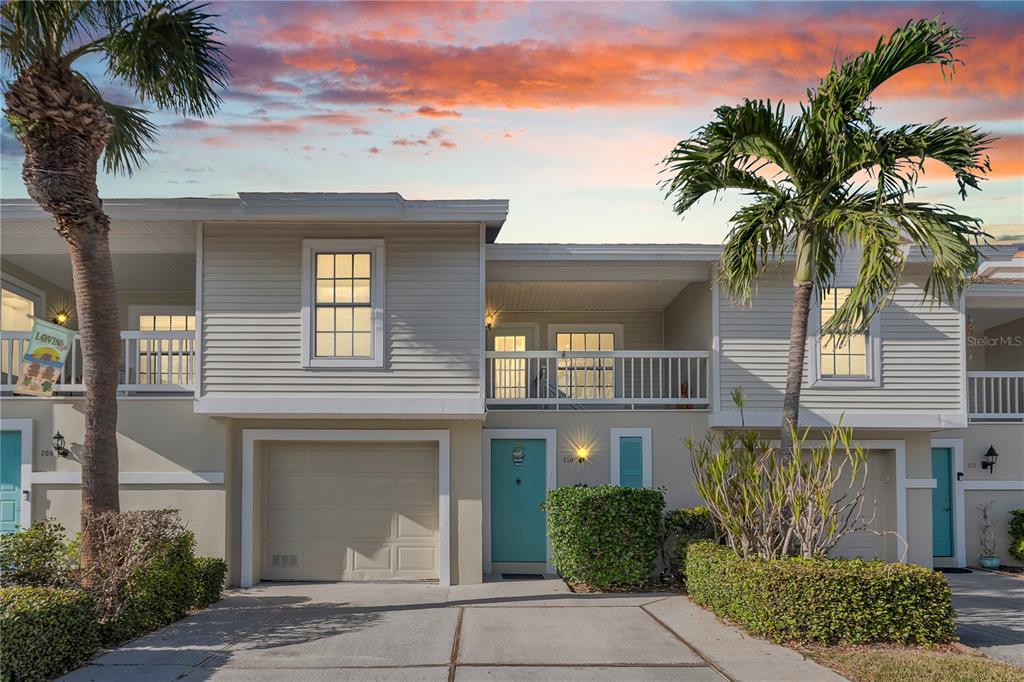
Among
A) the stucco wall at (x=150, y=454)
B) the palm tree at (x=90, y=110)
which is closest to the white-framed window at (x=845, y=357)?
the stucco wall at (x=150, y=454)

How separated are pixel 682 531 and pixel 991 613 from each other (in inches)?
157

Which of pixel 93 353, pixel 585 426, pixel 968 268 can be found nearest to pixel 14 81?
pixel 93 353

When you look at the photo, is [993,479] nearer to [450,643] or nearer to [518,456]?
[518,456]

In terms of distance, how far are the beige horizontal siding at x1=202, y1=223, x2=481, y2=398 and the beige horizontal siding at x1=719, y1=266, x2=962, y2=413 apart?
4.38m

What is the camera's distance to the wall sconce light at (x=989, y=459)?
15.6 meters

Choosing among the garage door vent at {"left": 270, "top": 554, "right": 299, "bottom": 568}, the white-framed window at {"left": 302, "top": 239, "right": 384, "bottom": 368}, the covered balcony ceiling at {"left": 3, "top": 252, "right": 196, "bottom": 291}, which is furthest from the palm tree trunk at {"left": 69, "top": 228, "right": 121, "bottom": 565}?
the garage door vent at {"left": 270, "top": 554, "right": 299, "bottom": 568}

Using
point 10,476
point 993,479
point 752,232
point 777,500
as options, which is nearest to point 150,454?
point 10,476

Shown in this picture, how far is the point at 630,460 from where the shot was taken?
14.2 meters

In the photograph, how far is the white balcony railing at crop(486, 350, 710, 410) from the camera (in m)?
14.2

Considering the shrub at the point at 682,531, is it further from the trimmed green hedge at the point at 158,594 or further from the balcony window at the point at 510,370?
the trimmed green hedge at the point at 158,594

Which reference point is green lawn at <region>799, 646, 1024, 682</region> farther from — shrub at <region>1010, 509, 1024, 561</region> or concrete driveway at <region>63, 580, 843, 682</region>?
shrub at <region>1010, 509, 1024, 561</region>

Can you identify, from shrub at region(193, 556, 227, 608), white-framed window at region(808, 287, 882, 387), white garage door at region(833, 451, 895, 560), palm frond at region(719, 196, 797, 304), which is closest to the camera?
palm frond at region(719, 196, 797, 304)

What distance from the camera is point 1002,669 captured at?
811cm

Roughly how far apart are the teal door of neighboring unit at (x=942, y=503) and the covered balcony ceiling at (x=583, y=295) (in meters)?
5.54
